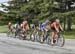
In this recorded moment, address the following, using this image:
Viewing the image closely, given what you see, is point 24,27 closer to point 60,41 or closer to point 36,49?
point 60,41

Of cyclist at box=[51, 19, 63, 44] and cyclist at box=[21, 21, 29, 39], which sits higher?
cyclist at box=[51, 19, 63, 44]

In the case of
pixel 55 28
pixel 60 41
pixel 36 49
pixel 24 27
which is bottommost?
pixel 24 27

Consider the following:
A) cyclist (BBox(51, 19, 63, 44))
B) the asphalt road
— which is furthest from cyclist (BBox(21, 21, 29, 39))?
cyclist (BBox(51, 19, 63, 44))

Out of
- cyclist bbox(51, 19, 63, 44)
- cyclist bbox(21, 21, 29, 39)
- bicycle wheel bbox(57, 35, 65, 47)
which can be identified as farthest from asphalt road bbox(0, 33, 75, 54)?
cyclist bbox(21, 21, 29, 39)

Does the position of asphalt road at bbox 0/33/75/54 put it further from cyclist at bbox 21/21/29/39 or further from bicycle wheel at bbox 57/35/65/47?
cyclist at bbox 21/21/29/39

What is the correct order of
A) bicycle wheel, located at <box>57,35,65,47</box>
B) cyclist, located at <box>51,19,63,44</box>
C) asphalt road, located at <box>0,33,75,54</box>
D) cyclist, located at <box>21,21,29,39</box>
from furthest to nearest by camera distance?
1. cyclist, located at <box>21,21,29,39</box>
2. bicycle wheel, located at <box>57,35,65,47</box>
3. cyclist, located at <box>51,19,63,44</box>
4. asphalt road, located at <box>0,33,75,54</box>

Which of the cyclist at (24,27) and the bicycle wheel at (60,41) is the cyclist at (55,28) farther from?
the cyclist at (24,27)

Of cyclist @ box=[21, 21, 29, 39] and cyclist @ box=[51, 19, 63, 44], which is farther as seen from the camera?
cyclist @ box=[21, 21, 29, 39]

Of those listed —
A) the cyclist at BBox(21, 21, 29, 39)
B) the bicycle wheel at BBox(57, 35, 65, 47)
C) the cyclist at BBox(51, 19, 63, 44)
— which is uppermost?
the cyclist at BBox(51, 19, 63, 44)

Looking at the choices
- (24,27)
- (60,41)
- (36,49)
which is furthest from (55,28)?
(24,27)

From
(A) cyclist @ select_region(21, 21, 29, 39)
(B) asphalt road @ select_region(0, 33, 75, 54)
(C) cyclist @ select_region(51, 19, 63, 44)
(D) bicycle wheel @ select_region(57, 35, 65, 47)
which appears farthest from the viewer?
(A) cyclist @ select_region(21, 21, 29, 39)

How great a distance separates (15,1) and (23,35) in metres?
19.0

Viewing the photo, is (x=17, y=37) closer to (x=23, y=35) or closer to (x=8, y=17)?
(x=23, y=35)

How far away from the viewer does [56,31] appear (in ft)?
63.6
